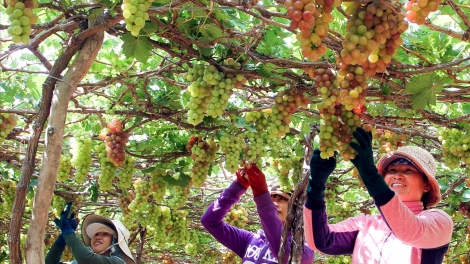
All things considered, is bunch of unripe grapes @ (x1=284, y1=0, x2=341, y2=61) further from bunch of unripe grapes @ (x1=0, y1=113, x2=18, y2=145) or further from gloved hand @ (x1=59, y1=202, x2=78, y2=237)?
gloved hand @ (x1=59, y1=202, x2=78, y2=237)

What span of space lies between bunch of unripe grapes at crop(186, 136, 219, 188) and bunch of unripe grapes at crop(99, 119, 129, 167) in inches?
20.5

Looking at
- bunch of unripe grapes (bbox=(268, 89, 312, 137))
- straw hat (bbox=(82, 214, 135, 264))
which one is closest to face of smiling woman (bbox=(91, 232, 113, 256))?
straw hat (bbox=(82, 214, 135, 264))

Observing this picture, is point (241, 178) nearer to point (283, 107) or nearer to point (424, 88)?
point (283, 107)

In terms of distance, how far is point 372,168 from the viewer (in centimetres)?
192

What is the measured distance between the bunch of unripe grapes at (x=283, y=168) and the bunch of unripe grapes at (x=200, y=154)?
102cm

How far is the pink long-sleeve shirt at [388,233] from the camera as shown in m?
2.01

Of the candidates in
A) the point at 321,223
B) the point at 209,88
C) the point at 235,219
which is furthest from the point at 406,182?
the point at 235,219

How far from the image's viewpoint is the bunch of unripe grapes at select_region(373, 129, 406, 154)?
12.2ft

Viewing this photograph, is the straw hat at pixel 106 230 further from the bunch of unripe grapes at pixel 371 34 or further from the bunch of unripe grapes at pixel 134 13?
the bunch of unripe grapes at pixel 371 34

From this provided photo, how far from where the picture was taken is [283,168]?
14.9 feet

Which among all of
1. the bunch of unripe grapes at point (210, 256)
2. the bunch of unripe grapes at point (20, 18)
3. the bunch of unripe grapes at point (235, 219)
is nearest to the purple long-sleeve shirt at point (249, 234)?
the bunch of unripe grapes at point (20, 18)

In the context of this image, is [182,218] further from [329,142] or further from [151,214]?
[329,142]

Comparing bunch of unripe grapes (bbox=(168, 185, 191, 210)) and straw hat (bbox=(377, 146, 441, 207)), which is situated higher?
bunch of unripe grapes (bbox=(168, 185, 191, 210))

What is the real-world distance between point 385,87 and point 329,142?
90cm
